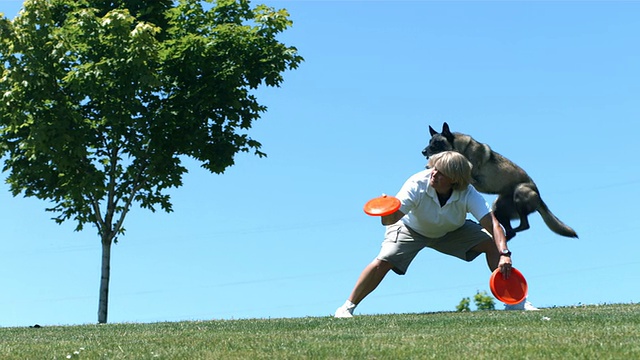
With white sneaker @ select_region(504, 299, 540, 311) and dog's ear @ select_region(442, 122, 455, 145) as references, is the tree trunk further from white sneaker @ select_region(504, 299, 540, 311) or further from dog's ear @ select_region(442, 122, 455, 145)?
white sneaker @ select_region(504, 299, 540, 311)

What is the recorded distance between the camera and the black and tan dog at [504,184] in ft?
55.9

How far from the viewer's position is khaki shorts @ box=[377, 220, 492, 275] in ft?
38.0

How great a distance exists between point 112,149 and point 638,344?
16930 mm

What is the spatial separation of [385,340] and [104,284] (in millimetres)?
14577

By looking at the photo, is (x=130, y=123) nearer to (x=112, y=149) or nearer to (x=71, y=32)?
(x=112, y=149)

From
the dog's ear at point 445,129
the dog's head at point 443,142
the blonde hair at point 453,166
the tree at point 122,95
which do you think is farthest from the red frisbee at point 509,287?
the tree at point 122,95

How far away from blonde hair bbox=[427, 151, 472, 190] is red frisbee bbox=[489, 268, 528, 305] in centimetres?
136

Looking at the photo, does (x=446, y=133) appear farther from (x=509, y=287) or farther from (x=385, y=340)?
(x=385, y=340)

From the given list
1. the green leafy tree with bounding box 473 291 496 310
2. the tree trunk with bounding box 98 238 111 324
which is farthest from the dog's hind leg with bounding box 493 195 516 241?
the green leafy tree with bounding box 473 291 496 310

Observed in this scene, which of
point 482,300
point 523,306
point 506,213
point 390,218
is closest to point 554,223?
point 506,213

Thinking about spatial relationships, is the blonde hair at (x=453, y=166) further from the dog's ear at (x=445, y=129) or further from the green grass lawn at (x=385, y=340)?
the dog's ear at (x=445, y=129)

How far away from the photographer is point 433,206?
1119 centimetres

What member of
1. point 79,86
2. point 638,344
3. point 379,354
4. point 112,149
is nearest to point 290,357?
point 379,354

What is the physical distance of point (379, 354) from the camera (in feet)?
23.8
